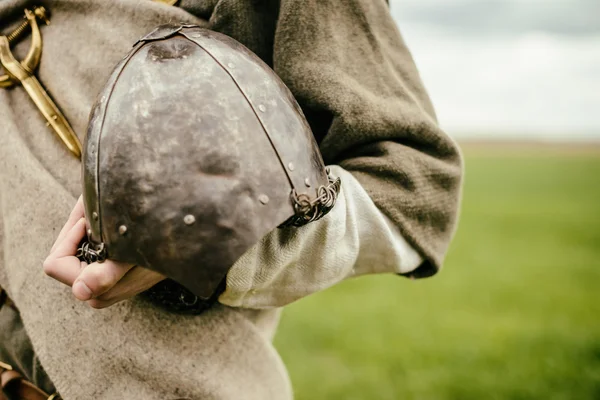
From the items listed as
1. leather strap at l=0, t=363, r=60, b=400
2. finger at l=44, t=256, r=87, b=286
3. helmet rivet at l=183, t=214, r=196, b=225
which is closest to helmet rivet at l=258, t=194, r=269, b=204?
helmet rivet at l=183, t=214, r=196, b=225

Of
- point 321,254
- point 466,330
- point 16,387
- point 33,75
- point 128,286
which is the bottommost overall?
point 466,330

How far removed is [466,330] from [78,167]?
620 cm

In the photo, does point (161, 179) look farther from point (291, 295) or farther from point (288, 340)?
point (288, 340)

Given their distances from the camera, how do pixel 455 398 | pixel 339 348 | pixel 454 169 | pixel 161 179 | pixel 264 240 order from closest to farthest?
pixel 161 179
pixel 264 240
pixel 454 169
pixel 455 398
pixel 339 348

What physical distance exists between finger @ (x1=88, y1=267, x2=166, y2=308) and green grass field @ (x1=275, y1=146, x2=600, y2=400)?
4.10m

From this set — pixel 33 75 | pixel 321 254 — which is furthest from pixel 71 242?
pixel 33 75

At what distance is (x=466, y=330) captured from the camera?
22.5 ft

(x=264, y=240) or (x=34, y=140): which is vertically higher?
(x=34, y=140)

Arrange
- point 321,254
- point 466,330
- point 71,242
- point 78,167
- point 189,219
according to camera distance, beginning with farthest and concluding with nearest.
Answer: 1. point 466,330
2. point 78,167
3. point 321,254
4. point 71,242
5. point 189,219

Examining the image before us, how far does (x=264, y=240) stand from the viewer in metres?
1.23

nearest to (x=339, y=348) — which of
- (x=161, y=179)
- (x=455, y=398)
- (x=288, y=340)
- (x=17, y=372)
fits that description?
(x=288, y=340)

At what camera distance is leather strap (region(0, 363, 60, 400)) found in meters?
→ 1.51

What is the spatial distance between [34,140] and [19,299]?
0.40 m

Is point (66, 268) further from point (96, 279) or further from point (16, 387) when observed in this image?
point (16, 387)
